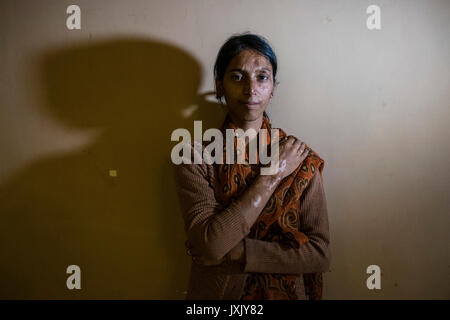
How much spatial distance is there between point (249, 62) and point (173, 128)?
42 centimetres

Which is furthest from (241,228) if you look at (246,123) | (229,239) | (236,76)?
(236,76)

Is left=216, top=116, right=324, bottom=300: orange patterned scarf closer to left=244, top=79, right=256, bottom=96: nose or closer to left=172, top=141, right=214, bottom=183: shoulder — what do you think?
left=172, top=141, right=214, bottom=183: shoulder

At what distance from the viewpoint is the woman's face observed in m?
0.89

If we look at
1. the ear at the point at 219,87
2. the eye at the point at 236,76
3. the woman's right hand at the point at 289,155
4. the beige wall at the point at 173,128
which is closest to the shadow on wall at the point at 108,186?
the beige wall at the point at 173,128

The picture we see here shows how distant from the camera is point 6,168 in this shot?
3.76ft

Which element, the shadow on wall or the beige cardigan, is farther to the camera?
the shadow on wall

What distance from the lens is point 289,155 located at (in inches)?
36.1

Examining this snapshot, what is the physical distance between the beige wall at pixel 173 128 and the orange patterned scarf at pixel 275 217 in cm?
30

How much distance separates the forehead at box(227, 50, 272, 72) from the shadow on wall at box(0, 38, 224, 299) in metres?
0.26

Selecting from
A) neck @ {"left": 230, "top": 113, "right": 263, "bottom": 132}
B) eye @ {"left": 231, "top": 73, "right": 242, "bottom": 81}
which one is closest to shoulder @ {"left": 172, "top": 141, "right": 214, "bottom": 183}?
neck @ {"left": 230, "top": 113, "right": 263, "bottom": 132}

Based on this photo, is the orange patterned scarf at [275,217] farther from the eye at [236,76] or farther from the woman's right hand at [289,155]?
the eye at [236,76]

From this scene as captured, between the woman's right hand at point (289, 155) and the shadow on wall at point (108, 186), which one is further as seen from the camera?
the shadow on wall at point (108, 186)

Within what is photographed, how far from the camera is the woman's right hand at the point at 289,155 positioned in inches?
35.2
